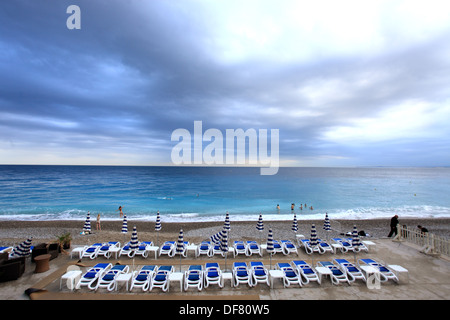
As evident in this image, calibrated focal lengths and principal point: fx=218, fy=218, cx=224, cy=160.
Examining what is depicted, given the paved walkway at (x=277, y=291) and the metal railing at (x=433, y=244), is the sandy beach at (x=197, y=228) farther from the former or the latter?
the paved walkway at (x=277, y=291)

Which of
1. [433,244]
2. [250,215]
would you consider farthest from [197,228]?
[433,244]

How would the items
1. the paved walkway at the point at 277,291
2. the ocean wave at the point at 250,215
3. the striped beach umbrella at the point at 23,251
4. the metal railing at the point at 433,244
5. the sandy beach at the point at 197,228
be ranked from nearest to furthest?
the paved walkway at the point at 277,291, the striped beach umbrella at the point at 23,251, the metal railing at the point at 433,244, the sandy beach at the point at 197,228, the ocean wave at the point at 250,215

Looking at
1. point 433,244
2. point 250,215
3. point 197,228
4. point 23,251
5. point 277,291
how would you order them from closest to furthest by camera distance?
point 277,291 < point 23,251 < point 433,244 < point 197,228 < point 250,215

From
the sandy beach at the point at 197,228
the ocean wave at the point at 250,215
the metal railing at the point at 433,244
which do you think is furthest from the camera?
the ocean wave at the point at 250,215

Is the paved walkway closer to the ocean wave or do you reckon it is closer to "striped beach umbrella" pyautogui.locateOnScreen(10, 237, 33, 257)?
"striped beach umbrella" pyautogui.locateOnScreen(10, 237, 33, 257)

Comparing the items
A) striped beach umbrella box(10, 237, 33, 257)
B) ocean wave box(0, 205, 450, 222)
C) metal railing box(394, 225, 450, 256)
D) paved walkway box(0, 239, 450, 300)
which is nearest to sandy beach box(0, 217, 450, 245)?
ocean wave box(0, 205, 450, 222)

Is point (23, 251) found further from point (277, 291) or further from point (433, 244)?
point (433, 244)

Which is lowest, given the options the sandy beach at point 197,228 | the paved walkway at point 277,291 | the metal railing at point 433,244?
the sandy beach at point 197,228

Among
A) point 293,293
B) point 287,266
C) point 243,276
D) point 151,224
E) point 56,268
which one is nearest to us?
point 293,293

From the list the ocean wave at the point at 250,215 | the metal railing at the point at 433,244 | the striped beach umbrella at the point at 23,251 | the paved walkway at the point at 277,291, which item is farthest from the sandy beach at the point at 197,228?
the paved walkway at the point at 277,291
